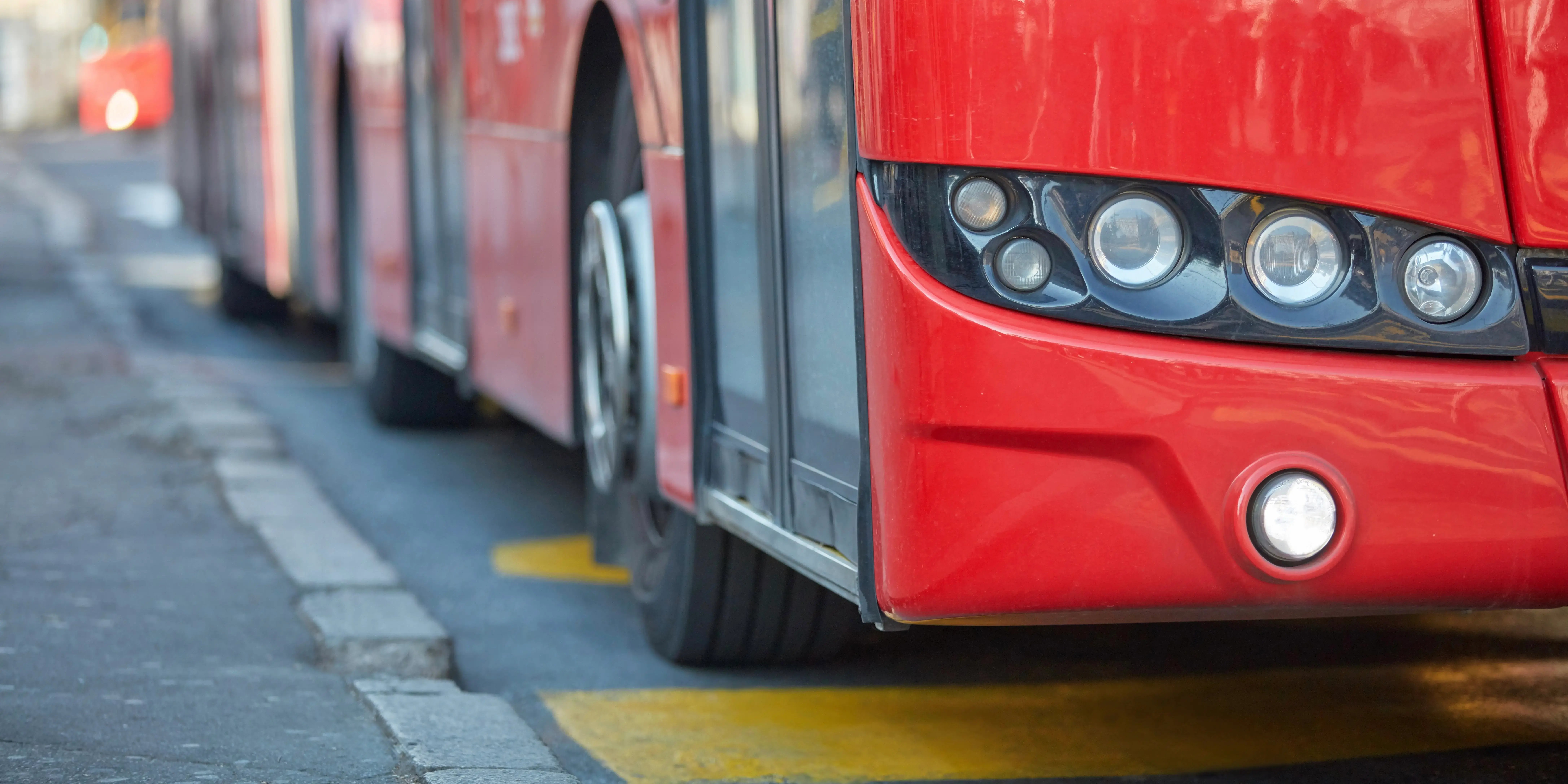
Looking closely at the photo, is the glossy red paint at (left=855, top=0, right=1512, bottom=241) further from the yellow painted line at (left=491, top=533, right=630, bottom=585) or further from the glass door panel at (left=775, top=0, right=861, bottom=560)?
the yellow painted line at (left=491, top=533, right=630, bottom=585)

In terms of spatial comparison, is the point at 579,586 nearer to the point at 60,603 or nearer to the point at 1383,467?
the point at 60,603

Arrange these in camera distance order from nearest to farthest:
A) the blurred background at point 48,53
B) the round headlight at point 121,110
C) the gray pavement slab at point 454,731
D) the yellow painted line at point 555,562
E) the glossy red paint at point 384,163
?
the gray pavement slab at point 454,731
the yellow painted line at point 555,562
the glossy red paint at point 384,163
the round headlight at point 121,110
the blurred background at point 48,53

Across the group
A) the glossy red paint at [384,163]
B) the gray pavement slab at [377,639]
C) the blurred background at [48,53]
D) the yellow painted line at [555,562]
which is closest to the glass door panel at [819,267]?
the gray pavement slab at [377,639]

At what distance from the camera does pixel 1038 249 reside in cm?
260

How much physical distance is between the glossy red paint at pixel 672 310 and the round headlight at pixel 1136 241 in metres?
1.35

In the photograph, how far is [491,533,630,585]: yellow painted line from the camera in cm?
546

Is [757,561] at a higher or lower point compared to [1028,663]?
higher

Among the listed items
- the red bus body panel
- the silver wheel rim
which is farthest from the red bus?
the red bus body panel

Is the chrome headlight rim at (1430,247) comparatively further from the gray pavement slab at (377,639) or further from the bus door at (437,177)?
the bus door at (437,177)

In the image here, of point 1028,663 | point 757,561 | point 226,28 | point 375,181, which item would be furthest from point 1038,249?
point 226,28

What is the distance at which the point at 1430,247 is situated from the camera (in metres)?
2.63

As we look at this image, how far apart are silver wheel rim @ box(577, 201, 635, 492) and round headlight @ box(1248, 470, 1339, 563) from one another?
1.92 meters

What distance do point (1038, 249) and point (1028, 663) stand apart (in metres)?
2.01

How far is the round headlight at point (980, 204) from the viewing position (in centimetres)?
260
